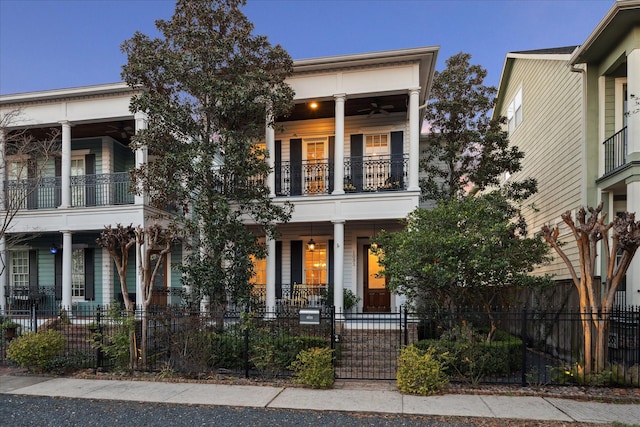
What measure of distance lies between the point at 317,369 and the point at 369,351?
2.43 meters

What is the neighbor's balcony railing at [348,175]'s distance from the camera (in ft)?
42.5

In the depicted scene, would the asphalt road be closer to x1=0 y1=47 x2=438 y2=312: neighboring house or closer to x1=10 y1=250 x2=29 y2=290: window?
x1=0 y1=47 x2=438 y2=312: neighboring house

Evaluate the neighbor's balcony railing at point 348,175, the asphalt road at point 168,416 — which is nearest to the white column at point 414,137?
the neighbor's balcony railing at point 348,175

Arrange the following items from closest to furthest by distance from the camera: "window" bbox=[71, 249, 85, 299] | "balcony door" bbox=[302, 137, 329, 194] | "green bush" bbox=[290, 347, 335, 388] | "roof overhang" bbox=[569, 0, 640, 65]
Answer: "green bush" bbox=[290, 347, 335, 388] < "roof overhang" bbox=[569, 0, 640, 65] < "balcony door" bbox=[302, 137, 329, 194] < "window" bbox=[71, 249, 85, 299]

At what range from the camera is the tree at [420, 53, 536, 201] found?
1369cm

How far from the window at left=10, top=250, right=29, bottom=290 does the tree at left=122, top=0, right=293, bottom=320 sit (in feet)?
31.0

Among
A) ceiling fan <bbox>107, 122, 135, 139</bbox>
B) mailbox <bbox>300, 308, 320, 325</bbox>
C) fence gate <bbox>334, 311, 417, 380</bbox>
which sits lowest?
fence gate <bbox>334, 311, 417, 380</bbox>

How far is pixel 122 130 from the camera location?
597 inches

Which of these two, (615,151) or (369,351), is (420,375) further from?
(615,151)

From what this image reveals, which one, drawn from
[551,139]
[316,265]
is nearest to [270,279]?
[316,265]

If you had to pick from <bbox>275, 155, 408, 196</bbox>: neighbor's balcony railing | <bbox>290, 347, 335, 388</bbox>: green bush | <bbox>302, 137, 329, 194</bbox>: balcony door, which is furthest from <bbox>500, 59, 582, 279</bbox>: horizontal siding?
<bbox>290, 347, 335, 388</bbox>: green bush

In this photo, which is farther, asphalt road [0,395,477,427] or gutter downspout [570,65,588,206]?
gutter downspout [570,65,588,206]

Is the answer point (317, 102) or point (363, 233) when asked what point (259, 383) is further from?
point (317, 102)

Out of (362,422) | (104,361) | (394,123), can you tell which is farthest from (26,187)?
(362,422)
